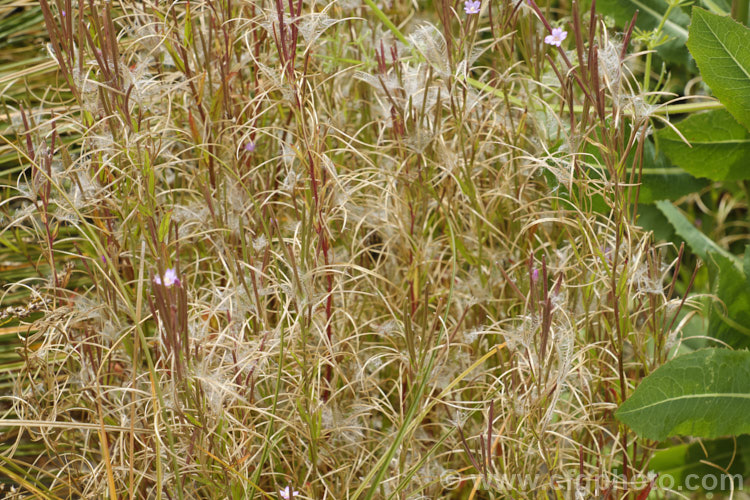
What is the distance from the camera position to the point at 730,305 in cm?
126

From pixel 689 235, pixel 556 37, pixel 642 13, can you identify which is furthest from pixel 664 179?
pixel 556 37

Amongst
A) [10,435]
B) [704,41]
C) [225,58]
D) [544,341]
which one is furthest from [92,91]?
[704,41]

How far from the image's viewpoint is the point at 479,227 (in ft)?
3.80

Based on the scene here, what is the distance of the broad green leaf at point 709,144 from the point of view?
132cm

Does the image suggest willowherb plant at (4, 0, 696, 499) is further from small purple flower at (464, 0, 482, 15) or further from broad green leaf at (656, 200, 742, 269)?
broad green leaf at (656, 200, 742, 269)

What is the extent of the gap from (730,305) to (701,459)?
0.92 ft

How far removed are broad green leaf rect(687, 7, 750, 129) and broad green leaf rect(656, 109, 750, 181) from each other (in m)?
0.12

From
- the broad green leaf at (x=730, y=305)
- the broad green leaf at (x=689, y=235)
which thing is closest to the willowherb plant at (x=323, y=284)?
the broad green leaf at (x=730, y=305)

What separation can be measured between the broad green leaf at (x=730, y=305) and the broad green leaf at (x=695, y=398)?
0.16m

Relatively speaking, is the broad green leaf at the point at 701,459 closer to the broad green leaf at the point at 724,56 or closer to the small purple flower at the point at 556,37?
→ the broad green leaf at the point at 724,56

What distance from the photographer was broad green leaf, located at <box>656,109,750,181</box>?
52.1 inches

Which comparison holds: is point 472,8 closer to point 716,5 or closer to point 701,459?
point 716,5

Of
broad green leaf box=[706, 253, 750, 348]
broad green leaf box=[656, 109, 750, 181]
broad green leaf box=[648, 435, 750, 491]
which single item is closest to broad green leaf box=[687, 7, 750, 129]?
broad green leaf box=[656, 109, 750, 181]

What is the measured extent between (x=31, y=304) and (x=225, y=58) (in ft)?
1.66
